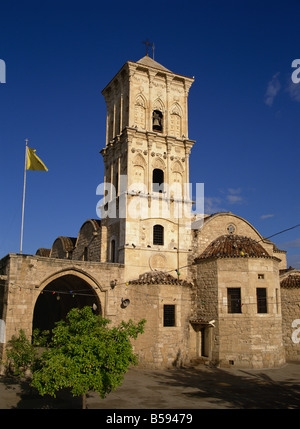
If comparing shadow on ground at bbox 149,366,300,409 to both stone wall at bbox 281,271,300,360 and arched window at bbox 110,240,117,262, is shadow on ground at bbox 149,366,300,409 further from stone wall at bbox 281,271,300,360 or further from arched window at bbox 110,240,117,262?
arched window at bbox 110,240,117,262

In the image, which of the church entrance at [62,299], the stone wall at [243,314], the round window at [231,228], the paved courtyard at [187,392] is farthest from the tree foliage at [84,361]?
the round window at [231,228]

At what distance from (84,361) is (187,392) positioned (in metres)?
7.77

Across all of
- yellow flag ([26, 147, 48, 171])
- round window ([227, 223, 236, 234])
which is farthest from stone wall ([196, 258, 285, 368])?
yellow flag ([26, 147, 48, 171])

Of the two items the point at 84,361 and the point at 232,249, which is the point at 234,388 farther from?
the point at 84,361

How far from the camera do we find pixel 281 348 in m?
23.9

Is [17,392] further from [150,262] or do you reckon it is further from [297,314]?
[297,314]

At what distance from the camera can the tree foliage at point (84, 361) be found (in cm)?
1071

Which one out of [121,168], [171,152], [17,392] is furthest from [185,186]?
[17,392]

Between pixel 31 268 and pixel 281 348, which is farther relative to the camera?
pixel 281 348

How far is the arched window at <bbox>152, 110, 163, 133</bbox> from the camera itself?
28906 mm

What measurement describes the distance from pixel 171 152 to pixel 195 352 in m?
14.1

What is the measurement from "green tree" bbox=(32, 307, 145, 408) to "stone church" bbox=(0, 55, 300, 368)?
9.78 metres

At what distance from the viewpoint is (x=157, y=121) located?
1145 inches
